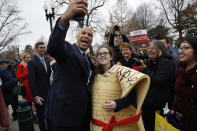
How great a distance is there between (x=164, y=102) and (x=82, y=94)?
155cm

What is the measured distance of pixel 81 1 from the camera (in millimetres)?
1298

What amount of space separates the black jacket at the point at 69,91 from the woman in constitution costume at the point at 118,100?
0.17m

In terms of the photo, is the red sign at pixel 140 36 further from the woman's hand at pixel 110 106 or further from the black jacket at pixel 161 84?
the woman's hand at pixel 110 106

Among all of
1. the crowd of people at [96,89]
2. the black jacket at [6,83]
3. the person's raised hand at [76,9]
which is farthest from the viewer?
the black jacket at [6,83]

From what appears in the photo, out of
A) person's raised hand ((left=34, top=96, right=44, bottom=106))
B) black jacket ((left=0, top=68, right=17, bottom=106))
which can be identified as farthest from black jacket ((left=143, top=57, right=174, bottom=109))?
black jacket ((left=0, top=68, right=17, bottom=106))

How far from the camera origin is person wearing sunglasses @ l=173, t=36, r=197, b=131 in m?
1.76

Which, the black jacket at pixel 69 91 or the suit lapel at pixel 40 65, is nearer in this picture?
the black jacket at pixel 69 91

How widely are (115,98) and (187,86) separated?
931 millimetres

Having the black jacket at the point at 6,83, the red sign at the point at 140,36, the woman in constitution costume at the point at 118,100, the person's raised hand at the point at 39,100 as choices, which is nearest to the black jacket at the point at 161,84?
the woman in constitution costume at the point at 118,100

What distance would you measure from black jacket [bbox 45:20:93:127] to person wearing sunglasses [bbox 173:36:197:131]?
121 cm

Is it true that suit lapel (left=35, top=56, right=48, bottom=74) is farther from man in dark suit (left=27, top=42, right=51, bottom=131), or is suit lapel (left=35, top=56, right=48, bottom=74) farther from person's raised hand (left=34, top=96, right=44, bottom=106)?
person's raised hand (left=34, top=96, right=44, bottom=106)

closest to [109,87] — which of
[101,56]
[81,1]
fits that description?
[101,56]

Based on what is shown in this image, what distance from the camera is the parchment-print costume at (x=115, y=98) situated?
1644 mm

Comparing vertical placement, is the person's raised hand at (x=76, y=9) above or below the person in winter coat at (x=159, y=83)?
above
